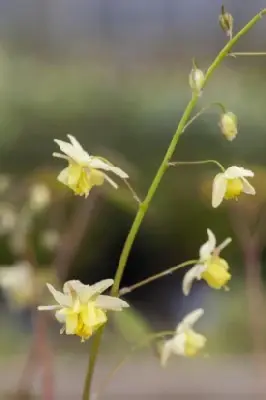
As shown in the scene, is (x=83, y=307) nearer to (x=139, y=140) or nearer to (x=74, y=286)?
(x=74, y=286)

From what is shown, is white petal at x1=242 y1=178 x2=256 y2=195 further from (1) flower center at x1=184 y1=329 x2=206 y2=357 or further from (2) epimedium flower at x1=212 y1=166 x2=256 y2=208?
(1) flower center at x1=184 y1=329 x2=206 y2=357

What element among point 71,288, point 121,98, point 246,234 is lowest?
point 71,288

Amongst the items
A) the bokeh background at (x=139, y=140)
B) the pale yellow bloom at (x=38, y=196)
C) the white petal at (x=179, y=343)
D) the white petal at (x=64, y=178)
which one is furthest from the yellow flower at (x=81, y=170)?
the bokeh background at (x=139, y=140)

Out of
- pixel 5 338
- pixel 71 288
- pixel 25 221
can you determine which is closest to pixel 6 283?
pixel 25 221

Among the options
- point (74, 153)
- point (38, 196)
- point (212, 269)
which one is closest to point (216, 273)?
point (212, 269)

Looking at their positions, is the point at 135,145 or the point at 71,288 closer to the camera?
the point at 71,288

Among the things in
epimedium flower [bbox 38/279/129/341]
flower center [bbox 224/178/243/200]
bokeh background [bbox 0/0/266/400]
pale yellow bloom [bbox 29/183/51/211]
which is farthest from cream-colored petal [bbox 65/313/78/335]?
bokeh background [bbox 0/0/266/400]

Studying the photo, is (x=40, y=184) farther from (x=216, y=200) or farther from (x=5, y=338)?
(x=5, y=338)
